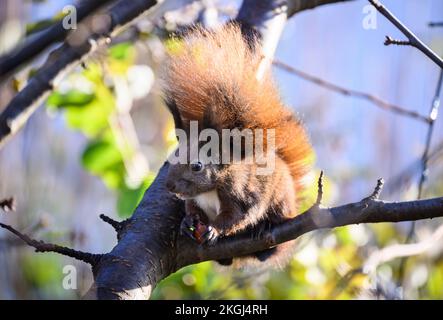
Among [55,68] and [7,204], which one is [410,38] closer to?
[55,68]

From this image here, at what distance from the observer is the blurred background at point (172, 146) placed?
280cm

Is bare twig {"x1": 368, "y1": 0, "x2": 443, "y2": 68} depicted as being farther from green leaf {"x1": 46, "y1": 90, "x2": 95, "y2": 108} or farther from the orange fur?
green leaf {"x1": 46, "y1": 90, "x2": 95, "y2": 108}

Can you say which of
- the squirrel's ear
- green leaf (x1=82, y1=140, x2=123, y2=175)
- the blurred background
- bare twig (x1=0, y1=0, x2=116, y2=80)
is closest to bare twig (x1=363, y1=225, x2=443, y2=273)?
the blurred background

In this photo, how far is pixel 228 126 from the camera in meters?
2.31

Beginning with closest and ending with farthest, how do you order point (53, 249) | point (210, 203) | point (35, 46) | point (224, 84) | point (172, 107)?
point (35, 46) → point (53, 249) → point (224, 84) → point (172, 107) → point (210, 203)

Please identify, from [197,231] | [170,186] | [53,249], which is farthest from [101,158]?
[53,249]

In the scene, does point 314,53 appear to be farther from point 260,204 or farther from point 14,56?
point 14,56

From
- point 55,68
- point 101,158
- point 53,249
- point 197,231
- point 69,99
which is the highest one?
point 69,99

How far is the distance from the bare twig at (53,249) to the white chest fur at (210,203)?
0.72m

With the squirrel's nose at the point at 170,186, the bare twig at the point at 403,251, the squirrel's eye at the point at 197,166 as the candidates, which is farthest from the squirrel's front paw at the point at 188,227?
the bare twig at the point at 403,251

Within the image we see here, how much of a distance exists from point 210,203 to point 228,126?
0.97 ft

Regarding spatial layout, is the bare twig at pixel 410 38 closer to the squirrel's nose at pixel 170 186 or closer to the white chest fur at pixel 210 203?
the squirrel's nose at pixel 170 186

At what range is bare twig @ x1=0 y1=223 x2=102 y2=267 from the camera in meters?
1.58

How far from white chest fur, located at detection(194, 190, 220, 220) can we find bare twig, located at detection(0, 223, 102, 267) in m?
0.72
